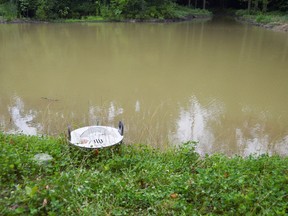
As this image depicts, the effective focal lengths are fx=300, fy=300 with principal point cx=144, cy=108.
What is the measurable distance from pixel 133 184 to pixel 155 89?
183 inches

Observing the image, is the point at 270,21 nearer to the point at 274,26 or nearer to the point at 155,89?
the point at 274,26

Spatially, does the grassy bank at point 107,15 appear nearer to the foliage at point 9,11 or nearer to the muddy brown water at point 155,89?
the foliage at point 9,11

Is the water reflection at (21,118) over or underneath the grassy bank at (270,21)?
underneath

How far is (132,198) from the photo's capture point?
2.71 metres

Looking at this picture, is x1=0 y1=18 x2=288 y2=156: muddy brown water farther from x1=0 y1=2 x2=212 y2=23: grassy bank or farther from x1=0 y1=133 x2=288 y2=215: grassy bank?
x1=0 y1=2 x2=212 y2=23: grassy bank

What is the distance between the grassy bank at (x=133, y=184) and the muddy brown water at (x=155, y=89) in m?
1.21

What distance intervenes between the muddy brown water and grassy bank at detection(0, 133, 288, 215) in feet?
3.97

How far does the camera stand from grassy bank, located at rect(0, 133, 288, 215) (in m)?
2.51

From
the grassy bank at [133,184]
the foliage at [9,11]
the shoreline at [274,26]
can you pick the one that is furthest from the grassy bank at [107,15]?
the grassy bank at [133,184]

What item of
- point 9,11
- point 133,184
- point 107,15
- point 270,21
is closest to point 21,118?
point 133,184

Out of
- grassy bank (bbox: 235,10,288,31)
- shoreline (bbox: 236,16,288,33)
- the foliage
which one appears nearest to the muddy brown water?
shoreline (bbox: 236,16,288,33)

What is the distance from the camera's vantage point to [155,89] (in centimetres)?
739

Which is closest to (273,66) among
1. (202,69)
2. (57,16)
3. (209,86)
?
(202,69)

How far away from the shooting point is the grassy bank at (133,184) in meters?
2.51
